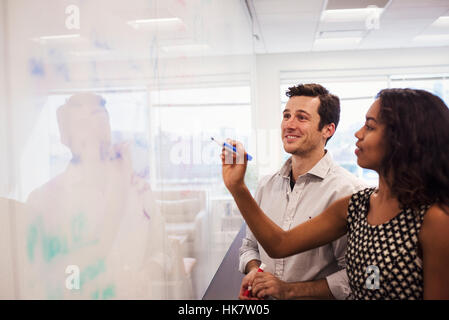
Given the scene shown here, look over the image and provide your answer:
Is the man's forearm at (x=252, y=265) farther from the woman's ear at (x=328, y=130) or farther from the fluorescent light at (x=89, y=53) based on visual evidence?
the fluorescent light at (x=89, y=53)

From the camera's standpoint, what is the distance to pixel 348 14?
3.71 m

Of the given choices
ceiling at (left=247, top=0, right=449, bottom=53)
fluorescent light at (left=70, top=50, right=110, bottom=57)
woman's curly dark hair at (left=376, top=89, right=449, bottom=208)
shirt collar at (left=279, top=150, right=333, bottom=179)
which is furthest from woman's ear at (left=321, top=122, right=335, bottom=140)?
ceiling at (left=247, top=0, right=449, bottom=53)

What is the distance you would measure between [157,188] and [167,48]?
405mm

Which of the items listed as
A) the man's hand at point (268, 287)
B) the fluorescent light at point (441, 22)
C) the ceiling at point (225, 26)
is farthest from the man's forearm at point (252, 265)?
the fluorescent light at point (441, 22)

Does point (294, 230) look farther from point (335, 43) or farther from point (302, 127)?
point (335, 43)

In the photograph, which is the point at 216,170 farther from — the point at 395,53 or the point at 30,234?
the point at 395,53

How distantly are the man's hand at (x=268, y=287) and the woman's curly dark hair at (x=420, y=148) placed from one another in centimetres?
47

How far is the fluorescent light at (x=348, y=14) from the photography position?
359cm

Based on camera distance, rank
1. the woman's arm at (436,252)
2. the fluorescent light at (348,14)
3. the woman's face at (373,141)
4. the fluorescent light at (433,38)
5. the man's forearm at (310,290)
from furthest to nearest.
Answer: the fluorescent light at (433,38)
the fluorescent light at (348,14)
the man's forearm at (310,290)
the woman's face at (373,141)
the woman's arm at (436,252)

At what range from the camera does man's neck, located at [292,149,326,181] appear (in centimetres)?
135

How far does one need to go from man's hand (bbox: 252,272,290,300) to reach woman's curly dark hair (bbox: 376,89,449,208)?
18.6 inches

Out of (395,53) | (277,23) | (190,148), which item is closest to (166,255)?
(190,148)

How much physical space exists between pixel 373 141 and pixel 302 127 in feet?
1.58

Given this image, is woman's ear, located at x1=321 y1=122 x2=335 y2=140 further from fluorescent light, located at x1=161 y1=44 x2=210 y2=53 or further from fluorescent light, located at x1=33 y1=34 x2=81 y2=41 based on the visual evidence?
fluorescent light, located at x1=33 y1=34 x2=81 y2=41
